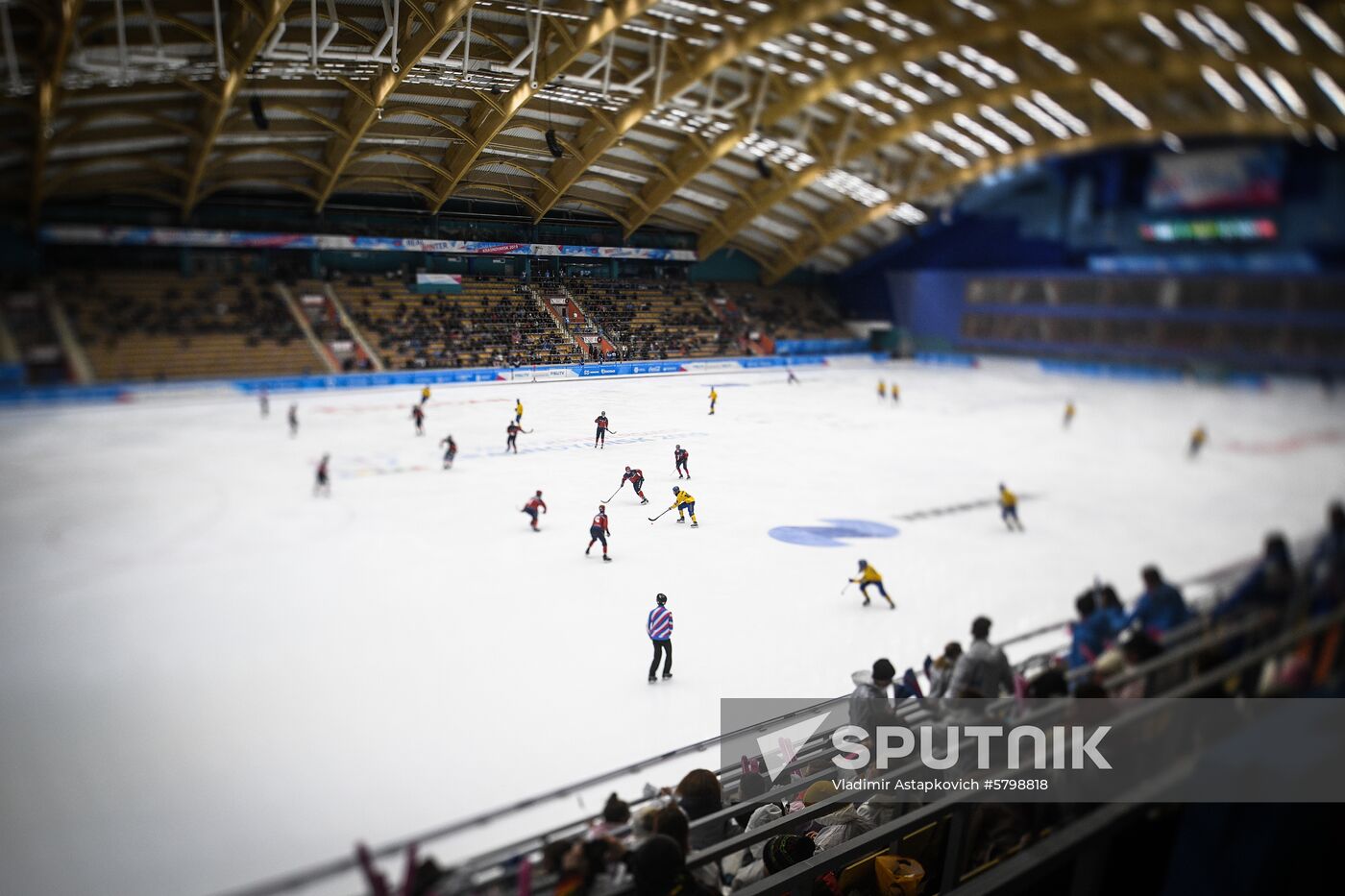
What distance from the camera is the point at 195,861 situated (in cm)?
187

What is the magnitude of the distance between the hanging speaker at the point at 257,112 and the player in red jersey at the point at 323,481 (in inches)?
37.1

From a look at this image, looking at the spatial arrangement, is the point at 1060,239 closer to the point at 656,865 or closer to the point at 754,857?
the point at 656,865

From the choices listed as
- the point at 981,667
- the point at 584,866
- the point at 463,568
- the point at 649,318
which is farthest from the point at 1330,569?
the point at 463,568

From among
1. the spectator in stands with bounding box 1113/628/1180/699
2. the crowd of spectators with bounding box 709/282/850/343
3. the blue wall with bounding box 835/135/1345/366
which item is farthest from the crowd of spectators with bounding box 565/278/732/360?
the spectator in stands with bounding box 1113/628/1180/699

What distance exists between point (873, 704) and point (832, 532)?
2.54 feet

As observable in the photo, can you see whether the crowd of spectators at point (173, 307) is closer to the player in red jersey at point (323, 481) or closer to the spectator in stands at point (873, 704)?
the player in red jersey at point (323, 481)

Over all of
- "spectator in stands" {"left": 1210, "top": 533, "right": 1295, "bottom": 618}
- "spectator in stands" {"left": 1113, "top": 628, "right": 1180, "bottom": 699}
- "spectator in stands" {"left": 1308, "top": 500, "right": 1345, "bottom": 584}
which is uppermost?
"spectator in stands" {"left": 1308, "top": 500, "right": 1345, "bottom": 584}

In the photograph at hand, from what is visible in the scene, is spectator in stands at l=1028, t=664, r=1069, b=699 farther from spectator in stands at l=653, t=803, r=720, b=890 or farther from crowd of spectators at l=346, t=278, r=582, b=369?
crowd of spectators at l=346, t=278, r=582, b=369

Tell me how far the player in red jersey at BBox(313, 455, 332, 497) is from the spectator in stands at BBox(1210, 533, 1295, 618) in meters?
3.25

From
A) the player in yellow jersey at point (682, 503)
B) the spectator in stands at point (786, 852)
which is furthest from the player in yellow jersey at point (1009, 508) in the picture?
the spectator in stands at point (786, 852)

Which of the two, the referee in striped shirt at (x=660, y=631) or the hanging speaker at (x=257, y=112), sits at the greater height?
the hanging speaker at (x=257, y=112)

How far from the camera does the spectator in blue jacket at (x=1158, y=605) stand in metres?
2.92

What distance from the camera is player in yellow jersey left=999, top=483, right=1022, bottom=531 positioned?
3338mm

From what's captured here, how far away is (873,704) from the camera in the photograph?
305 centimetres
